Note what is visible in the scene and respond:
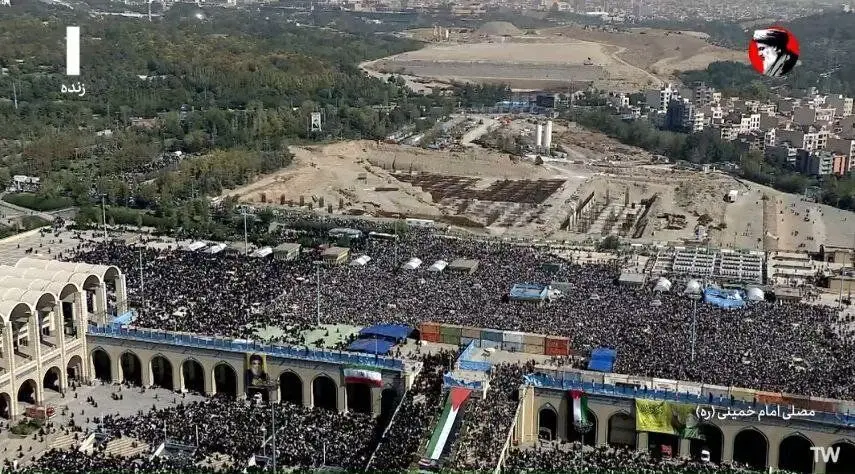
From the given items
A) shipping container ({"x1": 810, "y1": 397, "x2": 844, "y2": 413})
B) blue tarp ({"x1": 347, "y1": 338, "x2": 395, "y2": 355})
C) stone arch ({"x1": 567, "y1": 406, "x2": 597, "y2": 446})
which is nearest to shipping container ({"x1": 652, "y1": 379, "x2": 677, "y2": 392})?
stone arch ({"x1": 567, "y1": 406, "x2": 597, "y2": 446})

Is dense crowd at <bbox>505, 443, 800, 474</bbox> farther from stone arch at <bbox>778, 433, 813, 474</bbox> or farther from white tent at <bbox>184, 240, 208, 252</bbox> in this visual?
white tent at <bbox>184, 240, 208, 252</bbox>

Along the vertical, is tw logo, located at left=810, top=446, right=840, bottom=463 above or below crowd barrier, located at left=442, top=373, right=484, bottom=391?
below

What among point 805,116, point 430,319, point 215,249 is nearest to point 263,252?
point 215,249

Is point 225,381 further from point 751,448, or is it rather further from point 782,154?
point 782,154

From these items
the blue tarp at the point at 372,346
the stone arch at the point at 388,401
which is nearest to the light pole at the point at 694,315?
the stone arch at the point at 388,401

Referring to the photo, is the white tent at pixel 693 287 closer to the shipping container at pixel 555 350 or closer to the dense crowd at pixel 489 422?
the shipping container at pixel 555 350

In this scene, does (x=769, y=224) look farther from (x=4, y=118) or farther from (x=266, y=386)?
(x=4, y=118)
